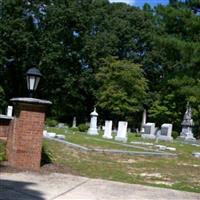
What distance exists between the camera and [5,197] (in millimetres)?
7469

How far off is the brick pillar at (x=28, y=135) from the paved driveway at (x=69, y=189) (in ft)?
2.35

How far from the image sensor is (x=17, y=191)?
26.5 feet

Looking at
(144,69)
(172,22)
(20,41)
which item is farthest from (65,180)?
(144,69)

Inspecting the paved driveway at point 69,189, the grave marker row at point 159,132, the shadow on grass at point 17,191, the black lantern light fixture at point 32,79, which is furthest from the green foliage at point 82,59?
the shadow on grass at point 17,191

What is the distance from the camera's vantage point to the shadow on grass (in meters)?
7.61

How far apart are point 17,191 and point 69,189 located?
1.07 metres

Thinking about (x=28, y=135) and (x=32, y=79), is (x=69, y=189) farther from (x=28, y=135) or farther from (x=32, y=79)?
(x=32, y=79)

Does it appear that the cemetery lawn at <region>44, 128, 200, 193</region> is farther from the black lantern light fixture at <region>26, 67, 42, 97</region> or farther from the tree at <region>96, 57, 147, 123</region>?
the tree at <region>96, 57, 147, 123</region>

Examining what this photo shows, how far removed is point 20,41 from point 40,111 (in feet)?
146

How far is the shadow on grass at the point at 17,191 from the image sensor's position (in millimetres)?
7609

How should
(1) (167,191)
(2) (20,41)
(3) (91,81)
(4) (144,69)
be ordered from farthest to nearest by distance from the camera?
(4) (144,69), (3) (91,81), (2) (20,41), (1) (167,191)

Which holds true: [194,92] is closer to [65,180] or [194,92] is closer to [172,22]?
[172,22]

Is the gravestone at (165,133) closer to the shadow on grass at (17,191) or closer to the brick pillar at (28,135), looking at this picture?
the brick pillar at (28,135)

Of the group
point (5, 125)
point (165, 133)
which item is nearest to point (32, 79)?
point (5, 125)
